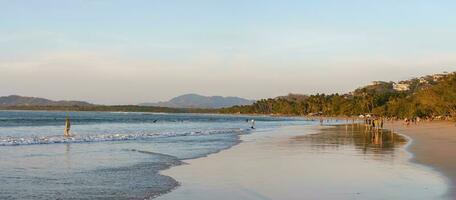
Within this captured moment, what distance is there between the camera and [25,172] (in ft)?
57.7

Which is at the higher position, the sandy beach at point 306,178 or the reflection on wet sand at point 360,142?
the reflection on wet sand at point 360,142

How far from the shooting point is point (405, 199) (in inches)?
488

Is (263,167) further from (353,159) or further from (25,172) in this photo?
(25,172)

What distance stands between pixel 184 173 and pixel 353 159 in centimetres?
815

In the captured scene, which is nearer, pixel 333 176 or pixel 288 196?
pixel 288 196

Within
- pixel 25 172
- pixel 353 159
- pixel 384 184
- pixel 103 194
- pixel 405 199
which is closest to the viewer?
pixel 405 199

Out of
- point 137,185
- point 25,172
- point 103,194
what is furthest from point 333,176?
point 25,172

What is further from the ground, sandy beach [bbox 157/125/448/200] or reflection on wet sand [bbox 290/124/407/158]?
reflection on wet sand [bbox 290/124/407/158]

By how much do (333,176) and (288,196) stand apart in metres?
4.20

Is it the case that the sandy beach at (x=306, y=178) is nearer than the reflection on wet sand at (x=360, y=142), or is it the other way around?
the sandy beach at (x=306, y=178)

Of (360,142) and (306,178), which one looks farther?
(360,142)

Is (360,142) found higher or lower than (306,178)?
higher

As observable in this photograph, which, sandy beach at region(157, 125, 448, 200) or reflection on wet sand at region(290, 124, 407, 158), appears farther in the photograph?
reflection on wet sand at region(290, 124, 407, 158)

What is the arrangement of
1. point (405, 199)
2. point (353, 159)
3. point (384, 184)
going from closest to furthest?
point (405, 199), point (384, 184), point (353, 159)
